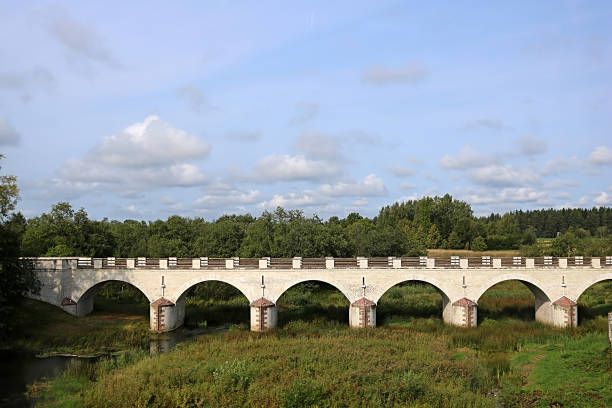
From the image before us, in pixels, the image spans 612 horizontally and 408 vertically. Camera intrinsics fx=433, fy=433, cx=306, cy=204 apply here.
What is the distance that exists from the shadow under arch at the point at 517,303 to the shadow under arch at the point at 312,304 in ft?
37.6

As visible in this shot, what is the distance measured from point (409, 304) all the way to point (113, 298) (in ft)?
98.5

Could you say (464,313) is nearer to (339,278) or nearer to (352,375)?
(339,278)

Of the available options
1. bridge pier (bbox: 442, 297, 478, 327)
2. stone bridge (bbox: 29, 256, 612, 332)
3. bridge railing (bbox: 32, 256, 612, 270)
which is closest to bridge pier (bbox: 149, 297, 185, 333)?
stone bridge (bbox: 29, 256, 612, 332)

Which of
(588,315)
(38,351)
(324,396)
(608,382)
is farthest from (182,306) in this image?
(588,315)

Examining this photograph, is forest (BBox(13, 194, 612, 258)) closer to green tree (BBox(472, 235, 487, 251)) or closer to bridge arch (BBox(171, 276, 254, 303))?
green tree (BBox(472, 235, 487, 251))

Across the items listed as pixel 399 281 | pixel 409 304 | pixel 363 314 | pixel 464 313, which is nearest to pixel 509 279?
pixel 464 313

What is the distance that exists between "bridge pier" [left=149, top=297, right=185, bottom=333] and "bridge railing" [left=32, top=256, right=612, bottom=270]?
2.79 meters

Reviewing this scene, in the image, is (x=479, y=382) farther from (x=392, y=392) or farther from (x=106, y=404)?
(x=106, y=404)

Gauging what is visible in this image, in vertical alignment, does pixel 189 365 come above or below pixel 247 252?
below

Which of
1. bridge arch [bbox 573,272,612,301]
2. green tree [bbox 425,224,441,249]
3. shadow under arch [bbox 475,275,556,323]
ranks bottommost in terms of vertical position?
shadow under arch [bbox 475,275,556,323]

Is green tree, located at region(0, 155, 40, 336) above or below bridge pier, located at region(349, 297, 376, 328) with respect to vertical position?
above

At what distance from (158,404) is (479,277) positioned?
2467 centimetres

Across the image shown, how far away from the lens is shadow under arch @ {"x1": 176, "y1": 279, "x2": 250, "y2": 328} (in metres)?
35.1

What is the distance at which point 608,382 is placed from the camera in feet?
62.1
